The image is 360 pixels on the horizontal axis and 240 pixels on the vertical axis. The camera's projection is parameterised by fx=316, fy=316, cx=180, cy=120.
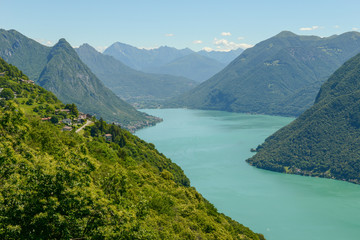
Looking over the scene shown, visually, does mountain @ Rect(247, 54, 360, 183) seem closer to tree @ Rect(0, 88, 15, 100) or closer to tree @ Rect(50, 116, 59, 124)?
tree @ Rect(50, 116, 59, 124)

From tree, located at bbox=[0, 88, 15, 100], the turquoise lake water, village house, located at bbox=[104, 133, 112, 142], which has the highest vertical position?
tree, located at bbox=[0, 88, 15, 100]

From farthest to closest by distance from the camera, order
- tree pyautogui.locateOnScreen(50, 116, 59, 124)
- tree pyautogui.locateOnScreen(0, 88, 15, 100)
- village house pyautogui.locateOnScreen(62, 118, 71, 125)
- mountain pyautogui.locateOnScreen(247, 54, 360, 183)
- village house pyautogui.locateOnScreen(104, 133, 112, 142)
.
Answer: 1. mountain pyautogui.locateOnScreen(247, 54, 360, 183)
2. village house pyautogui.locateOnScreen(62, 118, 71, 125)
3. tree pyautogui.locateOnScreen(0, 88, 15, 100)
4. village house pyautogui.locateOnScreen(104, 133, 112, 142)
5. tree pyautogui.locateOnScreen(50, 116, 59, 124)

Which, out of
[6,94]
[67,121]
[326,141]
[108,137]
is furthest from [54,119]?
[326,141]

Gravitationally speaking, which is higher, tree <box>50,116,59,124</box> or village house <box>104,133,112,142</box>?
tree <box>50,116,59,124</box>

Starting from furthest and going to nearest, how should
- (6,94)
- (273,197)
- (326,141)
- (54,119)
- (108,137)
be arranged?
(326,141) < (273,197) < (6,94) < (108,137) < (54,119)

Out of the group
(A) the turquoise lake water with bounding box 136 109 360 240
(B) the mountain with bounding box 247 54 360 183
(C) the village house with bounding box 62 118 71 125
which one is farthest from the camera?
(B) the mountain with bounding box 247 54 360 183

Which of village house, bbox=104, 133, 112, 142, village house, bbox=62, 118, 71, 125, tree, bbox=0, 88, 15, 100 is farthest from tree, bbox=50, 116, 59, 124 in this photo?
tree, bbox=0, 88, 15, 100

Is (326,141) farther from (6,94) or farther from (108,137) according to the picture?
(6,94)

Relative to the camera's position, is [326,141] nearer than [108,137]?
No

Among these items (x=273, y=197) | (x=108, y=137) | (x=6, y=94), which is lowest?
(x=273, y=197)

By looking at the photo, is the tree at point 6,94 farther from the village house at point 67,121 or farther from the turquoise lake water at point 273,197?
the turquoise lake water at point 273,197
